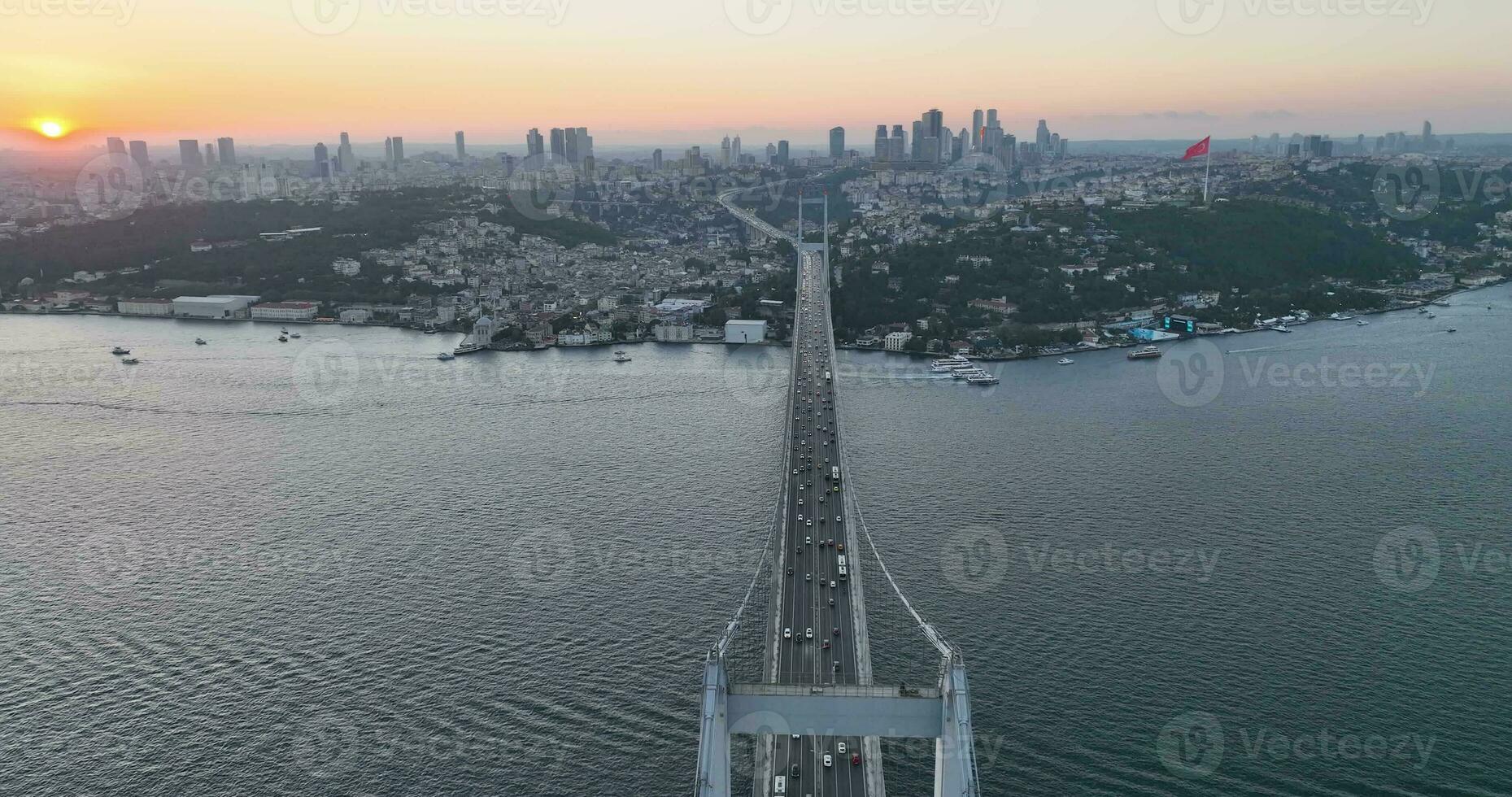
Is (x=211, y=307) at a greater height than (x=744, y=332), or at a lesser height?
greater

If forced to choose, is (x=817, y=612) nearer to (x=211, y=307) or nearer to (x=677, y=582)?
(x=677, y=582)

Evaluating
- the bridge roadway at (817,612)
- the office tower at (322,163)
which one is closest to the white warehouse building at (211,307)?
the bridge roadway at (817,612)

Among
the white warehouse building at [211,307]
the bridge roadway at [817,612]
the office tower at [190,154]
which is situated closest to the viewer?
the bridge roadway at [817,612]

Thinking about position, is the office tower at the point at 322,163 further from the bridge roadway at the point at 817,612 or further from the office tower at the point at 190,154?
the bridge roadway at the point at 817,612

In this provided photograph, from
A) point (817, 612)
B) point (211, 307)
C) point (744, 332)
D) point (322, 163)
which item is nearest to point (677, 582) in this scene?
point (817, 612)

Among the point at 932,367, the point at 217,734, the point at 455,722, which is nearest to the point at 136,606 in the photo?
the point at 217,734

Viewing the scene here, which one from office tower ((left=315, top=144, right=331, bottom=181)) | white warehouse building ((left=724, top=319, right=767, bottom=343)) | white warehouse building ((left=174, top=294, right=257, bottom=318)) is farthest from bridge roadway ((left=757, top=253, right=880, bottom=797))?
office tower ((left=315, top=144, right=331, bottom=181))
